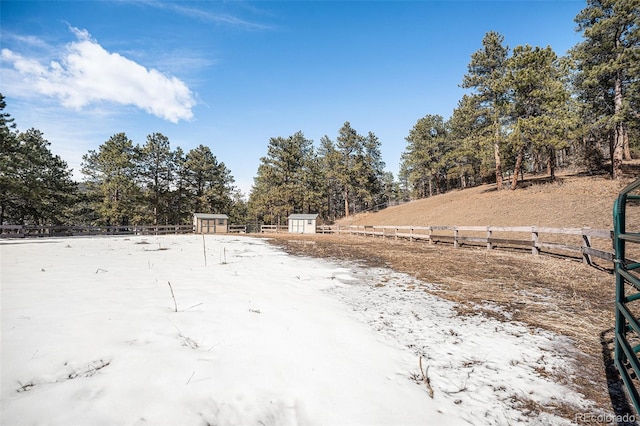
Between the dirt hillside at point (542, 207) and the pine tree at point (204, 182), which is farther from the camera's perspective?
the pine tree at point (204, 182)

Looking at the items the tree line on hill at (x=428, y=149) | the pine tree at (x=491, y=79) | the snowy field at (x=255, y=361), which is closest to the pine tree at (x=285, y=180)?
the tree line on hill at (x=428, y=149)

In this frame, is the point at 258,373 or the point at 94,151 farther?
the point at 94,151

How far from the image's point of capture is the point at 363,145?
49.2m

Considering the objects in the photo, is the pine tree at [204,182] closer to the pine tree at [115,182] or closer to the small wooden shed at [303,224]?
the pine tree at [115,182]

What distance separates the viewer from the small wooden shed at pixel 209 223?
37438mm

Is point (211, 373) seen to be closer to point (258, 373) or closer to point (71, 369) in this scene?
point (258, 373)

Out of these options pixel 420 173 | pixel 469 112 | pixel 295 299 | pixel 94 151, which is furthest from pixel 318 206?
pixel 295 299

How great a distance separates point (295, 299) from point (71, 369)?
3102 millimetres

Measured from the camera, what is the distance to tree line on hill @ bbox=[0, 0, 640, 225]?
64.2 feet

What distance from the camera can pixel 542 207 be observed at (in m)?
20.0

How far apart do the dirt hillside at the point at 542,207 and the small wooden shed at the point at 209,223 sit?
2757 cm

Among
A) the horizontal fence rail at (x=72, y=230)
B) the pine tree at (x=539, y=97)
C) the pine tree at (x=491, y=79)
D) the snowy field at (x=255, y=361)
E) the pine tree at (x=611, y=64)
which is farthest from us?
the pine tree at (x=491, y=79)

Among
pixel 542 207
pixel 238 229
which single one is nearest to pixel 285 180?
pixel 238 229

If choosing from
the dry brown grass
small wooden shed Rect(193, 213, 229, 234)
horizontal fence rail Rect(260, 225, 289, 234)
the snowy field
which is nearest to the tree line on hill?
horizontal fence rail Rect(260, 225, 289, 234)
